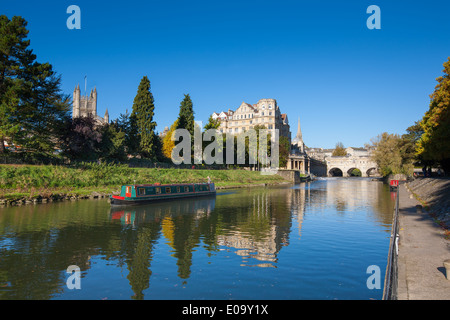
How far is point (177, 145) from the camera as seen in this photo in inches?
2800

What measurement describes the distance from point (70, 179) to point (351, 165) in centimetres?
15843

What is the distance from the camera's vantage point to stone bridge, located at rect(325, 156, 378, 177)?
166 meters

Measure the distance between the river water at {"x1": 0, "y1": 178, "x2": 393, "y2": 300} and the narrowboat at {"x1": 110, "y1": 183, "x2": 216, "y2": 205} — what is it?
6845mm

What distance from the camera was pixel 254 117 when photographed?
12000 centimetres

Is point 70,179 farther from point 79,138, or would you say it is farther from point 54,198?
point 79,138

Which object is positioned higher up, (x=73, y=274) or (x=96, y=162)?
(x=96, y=162)

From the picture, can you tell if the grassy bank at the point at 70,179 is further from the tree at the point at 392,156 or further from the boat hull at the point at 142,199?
the tree at the point at 392,156

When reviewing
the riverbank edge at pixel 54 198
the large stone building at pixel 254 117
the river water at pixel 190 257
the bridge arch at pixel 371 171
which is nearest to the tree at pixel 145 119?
the riverbank edge at pixel 54 198

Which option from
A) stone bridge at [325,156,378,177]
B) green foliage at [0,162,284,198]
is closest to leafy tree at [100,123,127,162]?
green foliage at [0,162,284,198]

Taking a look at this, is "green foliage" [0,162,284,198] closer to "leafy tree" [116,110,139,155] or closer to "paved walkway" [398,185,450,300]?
"leafy tree" [116,110,139,155]

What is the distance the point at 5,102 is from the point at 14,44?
707cm
